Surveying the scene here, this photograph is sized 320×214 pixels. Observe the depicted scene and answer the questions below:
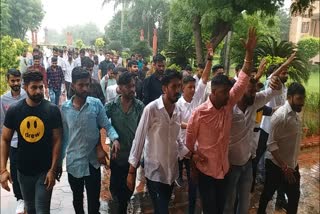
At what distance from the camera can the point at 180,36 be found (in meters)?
13.7

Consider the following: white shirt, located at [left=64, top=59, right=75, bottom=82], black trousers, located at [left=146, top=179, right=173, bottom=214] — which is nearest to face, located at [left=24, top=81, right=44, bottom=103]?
black trousers, located at [left=146, top=179, right=173, bottom=214]

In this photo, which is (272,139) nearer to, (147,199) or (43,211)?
(147,199)

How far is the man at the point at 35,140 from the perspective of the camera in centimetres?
304

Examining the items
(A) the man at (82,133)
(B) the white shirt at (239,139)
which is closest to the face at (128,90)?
(A) the man at (82,133)

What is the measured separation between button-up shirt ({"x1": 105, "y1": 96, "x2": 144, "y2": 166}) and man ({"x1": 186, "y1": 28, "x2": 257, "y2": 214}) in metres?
0.73

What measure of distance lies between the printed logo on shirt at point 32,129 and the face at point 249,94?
6.29ft

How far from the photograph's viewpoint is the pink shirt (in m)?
3.04

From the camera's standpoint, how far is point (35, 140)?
3.07 meters

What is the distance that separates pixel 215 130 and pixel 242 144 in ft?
1.41

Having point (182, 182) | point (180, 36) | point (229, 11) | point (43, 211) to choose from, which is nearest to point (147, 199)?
point (182, 182)

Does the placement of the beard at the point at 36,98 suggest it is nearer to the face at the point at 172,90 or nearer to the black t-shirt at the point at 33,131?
the black t-shirt at the point at 33,131

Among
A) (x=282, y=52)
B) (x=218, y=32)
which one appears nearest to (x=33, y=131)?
(x=282, y=52)

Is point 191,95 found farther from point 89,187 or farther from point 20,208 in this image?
point 20,208

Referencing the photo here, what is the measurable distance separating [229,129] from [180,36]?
36.1ft
